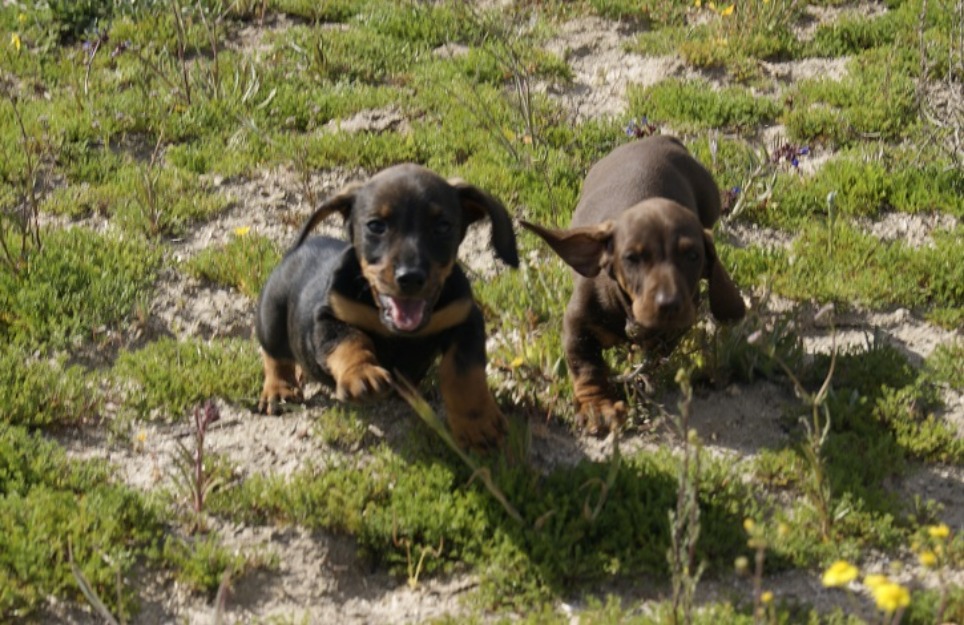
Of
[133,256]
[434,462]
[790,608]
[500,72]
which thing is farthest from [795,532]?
[500,72]

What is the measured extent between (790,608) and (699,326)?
187 cm

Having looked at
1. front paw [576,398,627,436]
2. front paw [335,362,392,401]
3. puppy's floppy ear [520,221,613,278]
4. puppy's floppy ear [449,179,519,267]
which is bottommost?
front paw [576,398,627,436]

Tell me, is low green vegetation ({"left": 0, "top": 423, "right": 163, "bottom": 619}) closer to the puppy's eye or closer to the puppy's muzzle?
the puppy's muzzle

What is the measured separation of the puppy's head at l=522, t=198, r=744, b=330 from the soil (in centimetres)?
47

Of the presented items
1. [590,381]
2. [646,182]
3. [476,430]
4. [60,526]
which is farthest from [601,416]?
[60,526]

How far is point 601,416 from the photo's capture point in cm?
518

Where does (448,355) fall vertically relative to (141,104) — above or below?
above

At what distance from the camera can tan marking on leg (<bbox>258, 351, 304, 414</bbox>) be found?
5.42 m

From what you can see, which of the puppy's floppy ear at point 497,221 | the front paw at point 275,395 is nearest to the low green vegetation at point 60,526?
the front paw at point 275,395

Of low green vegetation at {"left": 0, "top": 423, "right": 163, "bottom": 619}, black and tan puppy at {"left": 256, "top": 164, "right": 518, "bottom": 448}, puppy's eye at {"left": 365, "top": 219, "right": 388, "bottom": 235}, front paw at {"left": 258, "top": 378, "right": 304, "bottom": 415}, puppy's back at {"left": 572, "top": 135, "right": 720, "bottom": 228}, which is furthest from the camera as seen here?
puppy's back at {"left": 572, "top": 135, "right": 720, "bottom": 228}

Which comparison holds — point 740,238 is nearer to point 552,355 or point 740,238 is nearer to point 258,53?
point 552,355

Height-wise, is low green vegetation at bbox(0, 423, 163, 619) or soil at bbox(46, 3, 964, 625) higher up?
low green vegetation at bbox(0, 423, 163, 619)

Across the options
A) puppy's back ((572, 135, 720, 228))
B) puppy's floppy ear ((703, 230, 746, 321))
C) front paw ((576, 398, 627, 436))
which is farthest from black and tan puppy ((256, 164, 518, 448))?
puppy's back ((572, 135, 720, 228))

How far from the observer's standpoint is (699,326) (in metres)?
5.77
